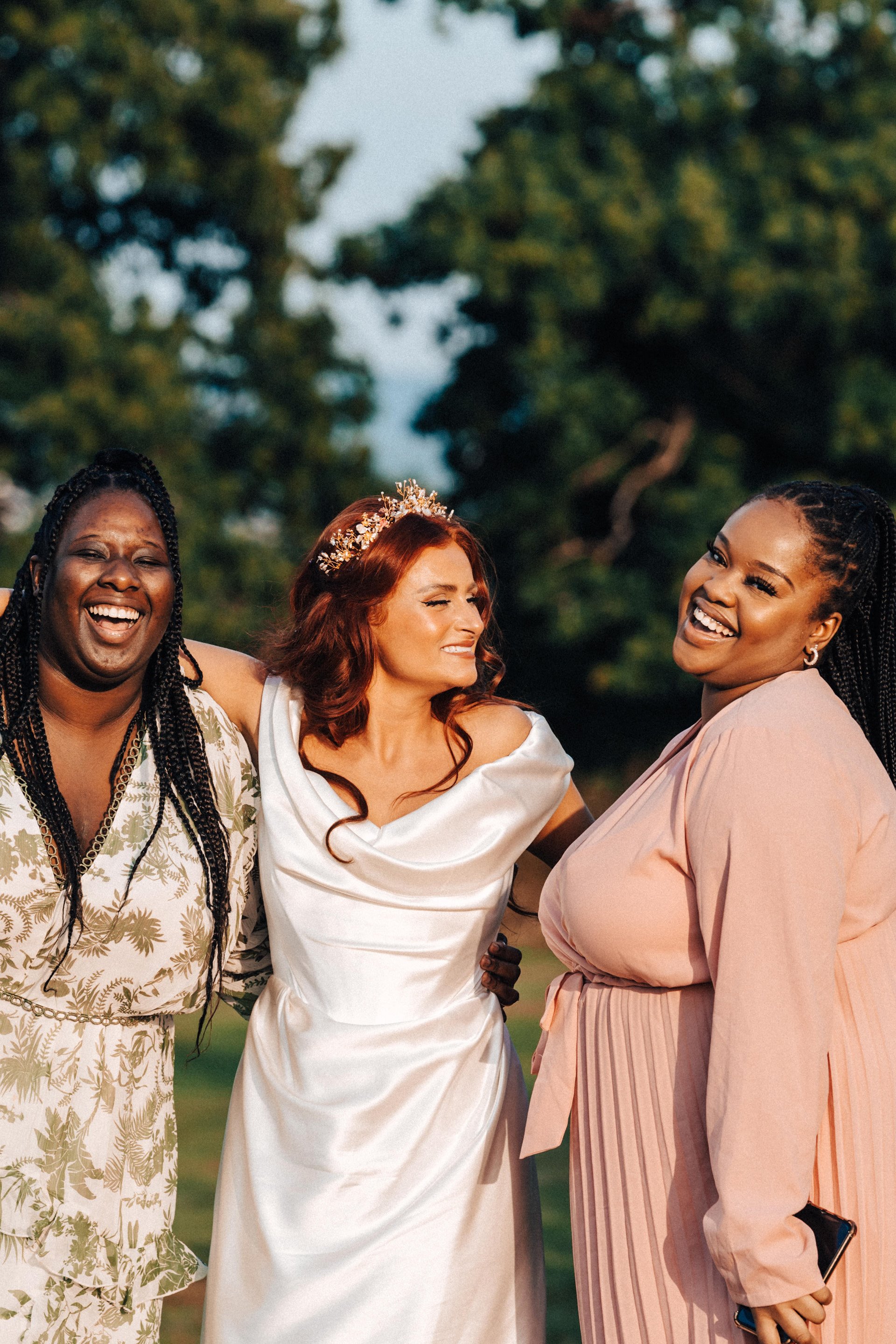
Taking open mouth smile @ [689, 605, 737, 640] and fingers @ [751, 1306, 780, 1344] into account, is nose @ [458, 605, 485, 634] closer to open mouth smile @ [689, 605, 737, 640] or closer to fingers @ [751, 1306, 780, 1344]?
open mouth smile @ [689, 605, 737, 640]

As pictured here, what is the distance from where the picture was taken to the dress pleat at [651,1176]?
280 centimetres

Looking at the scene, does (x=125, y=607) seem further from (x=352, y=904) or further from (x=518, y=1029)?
(x=518, y=1029)

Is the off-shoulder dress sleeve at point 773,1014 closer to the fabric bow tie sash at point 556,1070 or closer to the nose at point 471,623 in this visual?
the fabric bow tie sash at point 556,1070

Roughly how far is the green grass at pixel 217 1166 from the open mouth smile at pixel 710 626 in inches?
77.5

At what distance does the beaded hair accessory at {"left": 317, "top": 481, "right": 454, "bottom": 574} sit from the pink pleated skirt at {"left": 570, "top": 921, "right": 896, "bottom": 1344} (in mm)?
1315

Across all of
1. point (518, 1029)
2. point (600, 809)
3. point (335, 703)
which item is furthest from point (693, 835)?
point (600, 809)

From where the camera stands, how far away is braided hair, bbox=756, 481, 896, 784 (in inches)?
115

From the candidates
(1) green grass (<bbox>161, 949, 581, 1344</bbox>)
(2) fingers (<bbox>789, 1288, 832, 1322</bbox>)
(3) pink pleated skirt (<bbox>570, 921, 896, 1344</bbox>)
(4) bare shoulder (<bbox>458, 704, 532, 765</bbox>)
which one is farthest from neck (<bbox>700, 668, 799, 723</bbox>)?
(1) green grass (<bbox>161, 949, 581, 1344</bbox>)

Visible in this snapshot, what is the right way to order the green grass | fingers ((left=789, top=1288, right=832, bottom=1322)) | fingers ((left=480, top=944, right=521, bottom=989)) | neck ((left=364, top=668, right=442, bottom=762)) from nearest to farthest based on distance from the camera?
fingers ((left=789, top=1288, right=832, bottom=1322)) < fingers ((left=480, top=944, right=521, bottom=989)) < neck ((left=364, top=668, right=442, bottom=762)) < the green grass

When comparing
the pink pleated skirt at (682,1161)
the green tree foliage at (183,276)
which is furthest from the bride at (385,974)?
the green tree foliage at (183,276)

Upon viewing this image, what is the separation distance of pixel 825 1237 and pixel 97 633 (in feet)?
6.32

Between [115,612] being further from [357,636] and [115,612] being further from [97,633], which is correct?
[357,636]

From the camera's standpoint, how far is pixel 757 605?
9.59 feet

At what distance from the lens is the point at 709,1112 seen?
266 cm
